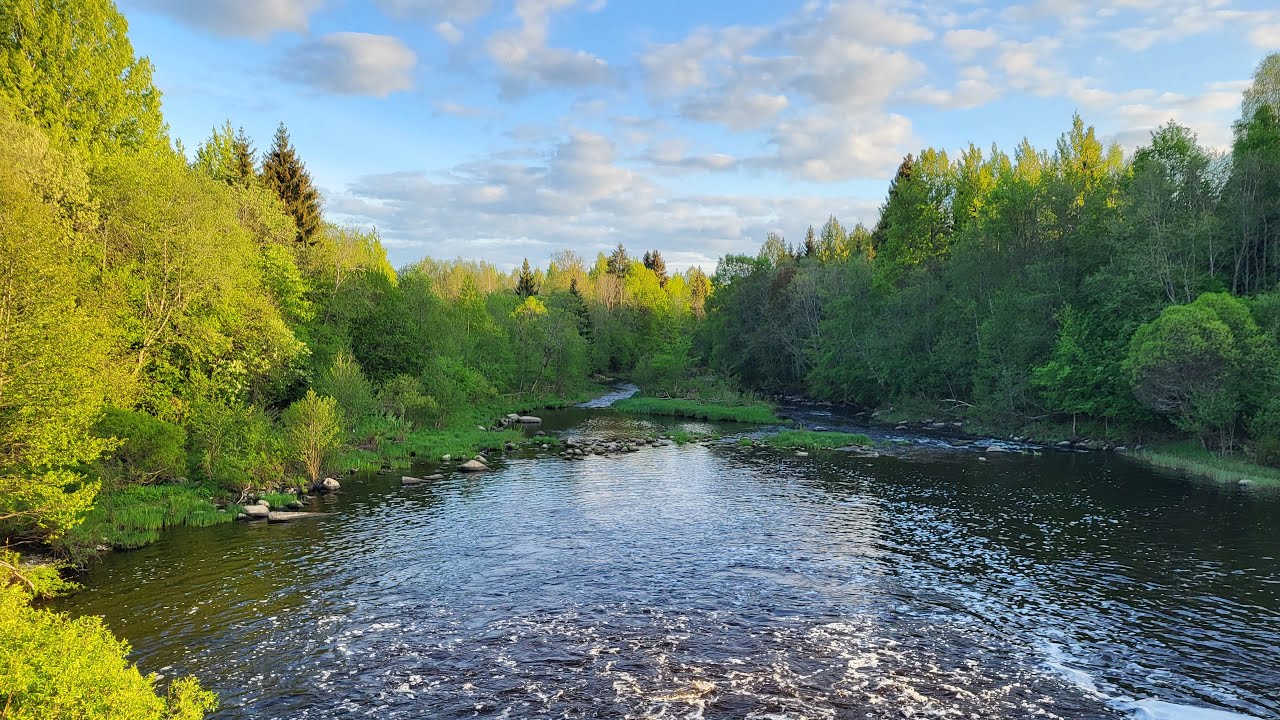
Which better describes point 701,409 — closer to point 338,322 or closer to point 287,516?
point 338,322

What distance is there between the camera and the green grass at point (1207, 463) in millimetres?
36531

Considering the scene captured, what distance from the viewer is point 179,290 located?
1280 inches

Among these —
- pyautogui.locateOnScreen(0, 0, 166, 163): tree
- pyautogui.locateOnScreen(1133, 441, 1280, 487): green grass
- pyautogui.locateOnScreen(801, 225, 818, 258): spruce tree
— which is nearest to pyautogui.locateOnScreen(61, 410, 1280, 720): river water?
pyautogui.locateOnScreen(1133, 441, 1280, 487): green grass

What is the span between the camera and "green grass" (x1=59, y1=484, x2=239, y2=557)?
23595 mm

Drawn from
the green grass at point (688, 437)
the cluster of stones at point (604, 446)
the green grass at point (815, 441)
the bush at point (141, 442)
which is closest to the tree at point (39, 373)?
the bush at point (141, 442)

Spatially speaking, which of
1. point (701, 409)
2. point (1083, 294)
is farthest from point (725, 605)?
point (701, 409)

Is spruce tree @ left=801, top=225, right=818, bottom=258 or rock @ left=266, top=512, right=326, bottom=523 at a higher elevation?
spruce tree @ left=801, top=225, right=818, bottom=258

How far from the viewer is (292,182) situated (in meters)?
62.5

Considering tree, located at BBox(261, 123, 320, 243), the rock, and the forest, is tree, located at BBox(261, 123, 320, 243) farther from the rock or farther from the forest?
the rock

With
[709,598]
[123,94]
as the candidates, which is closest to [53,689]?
[709,598]

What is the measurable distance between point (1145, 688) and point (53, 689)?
810 inches

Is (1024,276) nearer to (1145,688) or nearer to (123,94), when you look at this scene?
(1145,688)

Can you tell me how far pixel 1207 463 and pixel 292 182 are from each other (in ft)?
242

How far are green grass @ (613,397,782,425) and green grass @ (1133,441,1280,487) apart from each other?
31552 mm
